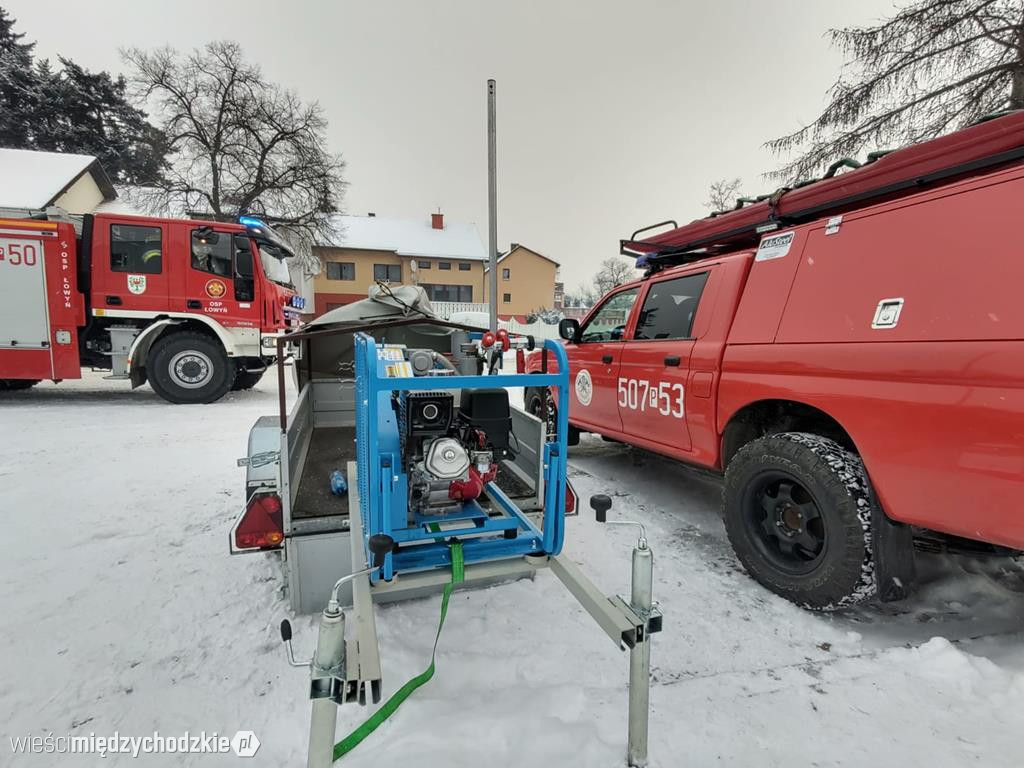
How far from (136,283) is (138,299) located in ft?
0.83

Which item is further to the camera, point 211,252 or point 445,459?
point 211,252

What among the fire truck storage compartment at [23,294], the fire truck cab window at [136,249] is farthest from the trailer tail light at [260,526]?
the fire truck storage compartment at [23,294]

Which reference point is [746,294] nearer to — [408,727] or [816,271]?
[816,271]

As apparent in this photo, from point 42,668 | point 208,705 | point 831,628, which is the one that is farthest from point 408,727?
point 831,628

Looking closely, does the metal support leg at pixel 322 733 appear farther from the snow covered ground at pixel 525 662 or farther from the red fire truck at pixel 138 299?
the red fire truck at pixel 138 299

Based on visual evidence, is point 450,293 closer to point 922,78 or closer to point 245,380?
point 245,380

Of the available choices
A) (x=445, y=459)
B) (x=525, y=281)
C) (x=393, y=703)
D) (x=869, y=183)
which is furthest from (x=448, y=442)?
(x=525, y=281)

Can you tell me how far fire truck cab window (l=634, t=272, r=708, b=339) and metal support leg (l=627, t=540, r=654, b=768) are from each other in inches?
89.5

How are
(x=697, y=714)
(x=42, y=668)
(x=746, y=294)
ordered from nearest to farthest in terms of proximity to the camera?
(x=697, y=714)
(x=42, y=668)
(x=746, y=294)

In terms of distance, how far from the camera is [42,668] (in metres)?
2.14

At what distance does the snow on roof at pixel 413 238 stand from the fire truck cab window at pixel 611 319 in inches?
1224

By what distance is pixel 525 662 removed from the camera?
222 cm

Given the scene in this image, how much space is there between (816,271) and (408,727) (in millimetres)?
2950

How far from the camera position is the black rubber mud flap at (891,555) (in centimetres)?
233
